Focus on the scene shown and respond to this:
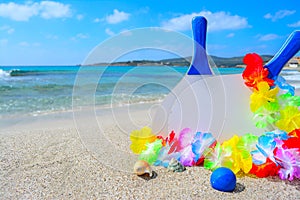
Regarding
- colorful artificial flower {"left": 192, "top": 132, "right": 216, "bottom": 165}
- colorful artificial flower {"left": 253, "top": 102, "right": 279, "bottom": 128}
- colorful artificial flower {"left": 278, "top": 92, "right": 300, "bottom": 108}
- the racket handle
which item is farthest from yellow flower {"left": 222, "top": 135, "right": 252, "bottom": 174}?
the racket handle

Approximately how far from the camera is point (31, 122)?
5.30 metres

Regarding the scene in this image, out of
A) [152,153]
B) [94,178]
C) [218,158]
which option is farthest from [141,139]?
[218,158]

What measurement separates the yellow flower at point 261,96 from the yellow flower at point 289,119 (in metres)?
0.14

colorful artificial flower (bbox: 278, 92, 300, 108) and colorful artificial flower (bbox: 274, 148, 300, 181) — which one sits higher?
colorful artificial flower (bbox: 278, 92, 300, 108)

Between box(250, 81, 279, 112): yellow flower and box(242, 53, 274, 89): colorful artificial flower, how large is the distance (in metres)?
0.06

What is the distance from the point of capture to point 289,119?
240 cm

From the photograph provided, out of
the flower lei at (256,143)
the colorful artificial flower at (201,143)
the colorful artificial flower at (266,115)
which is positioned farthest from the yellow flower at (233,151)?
the colorful artificial flower at (266,115)

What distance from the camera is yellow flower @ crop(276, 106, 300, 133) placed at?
2.40 m

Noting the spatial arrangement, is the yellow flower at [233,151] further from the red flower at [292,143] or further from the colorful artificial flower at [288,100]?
the colorful artificial flower at [288,100]

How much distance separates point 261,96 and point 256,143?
39 cm

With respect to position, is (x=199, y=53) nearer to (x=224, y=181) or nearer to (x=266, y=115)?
(x=266, y=115)

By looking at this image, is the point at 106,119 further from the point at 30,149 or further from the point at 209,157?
the point at 209,157

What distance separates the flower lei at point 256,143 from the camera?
7.19ft

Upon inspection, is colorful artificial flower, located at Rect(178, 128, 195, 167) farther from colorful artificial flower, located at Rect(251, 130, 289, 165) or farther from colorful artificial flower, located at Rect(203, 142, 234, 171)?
colorful artificial flower, located at Rect(251, 130, 289, 165)
